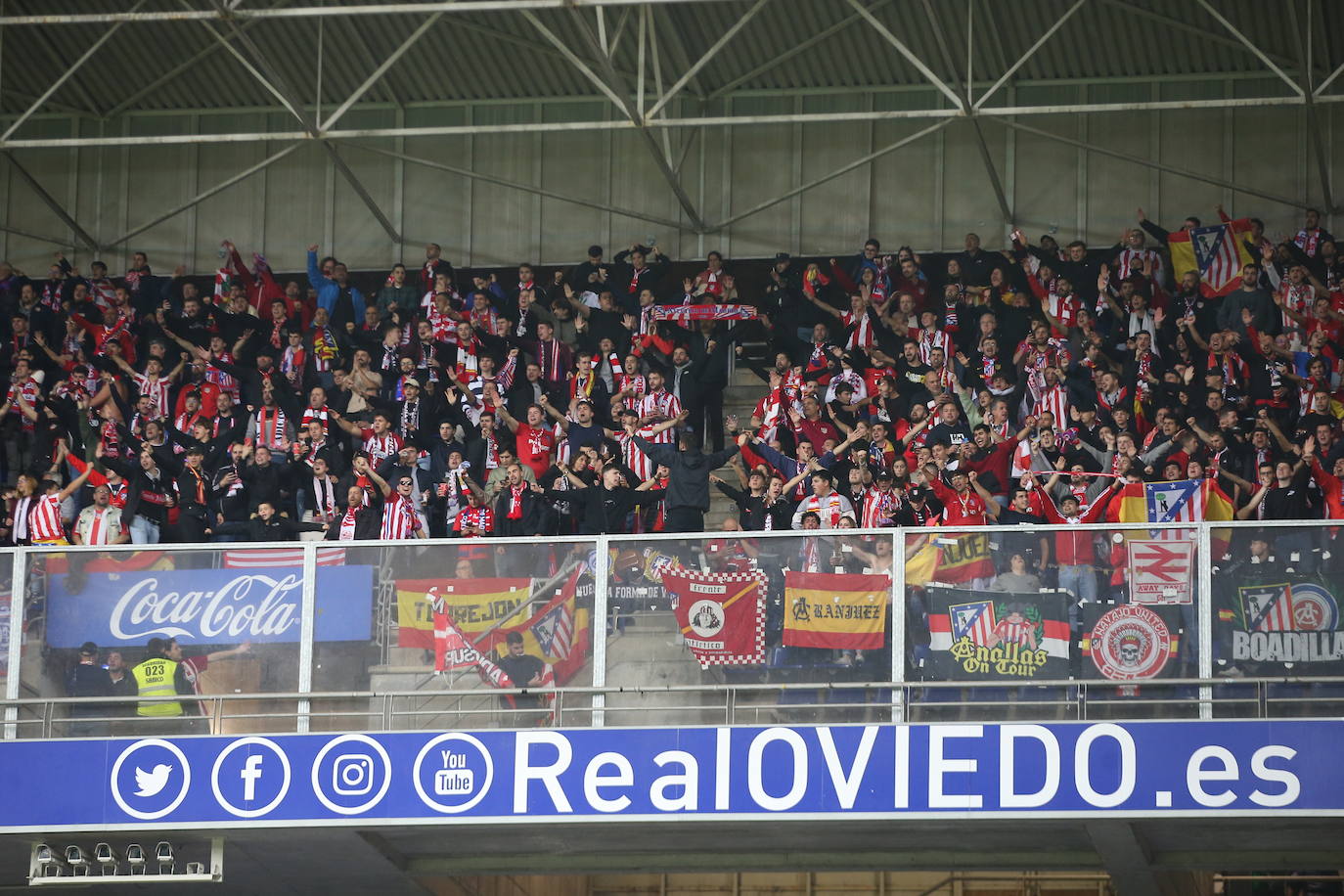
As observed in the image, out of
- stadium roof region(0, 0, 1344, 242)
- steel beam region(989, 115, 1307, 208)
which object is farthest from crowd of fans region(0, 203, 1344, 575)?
stadium roof region(0, 0, 1344, 242)

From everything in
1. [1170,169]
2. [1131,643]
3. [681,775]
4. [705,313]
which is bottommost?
[681,775]

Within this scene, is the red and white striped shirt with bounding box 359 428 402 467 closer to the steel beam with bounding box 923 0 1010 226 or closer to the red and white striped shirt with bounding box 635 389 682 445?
the red and white striped shirt with bounding box 635 389 682 445

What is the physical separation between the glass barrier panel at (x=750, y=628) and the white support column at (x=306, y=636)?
227cm

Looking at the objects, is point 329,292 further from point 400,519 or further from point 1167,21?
point 1167,21

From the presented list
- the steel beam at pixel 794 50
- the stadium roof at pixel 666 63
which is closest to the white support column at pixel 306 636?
the stadium roof at pixel 666 63

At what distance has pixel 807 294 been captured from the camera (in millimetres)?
22547

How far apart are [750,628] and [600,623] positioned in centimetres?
115

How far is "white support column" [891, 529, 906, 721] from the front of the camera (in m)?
15.3

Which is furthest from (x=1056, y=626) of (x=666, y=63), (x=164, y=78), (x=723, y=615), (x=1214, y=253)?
(x=164, y=78)

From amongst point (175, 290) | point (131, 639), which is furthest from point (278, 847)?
point (175, 290)

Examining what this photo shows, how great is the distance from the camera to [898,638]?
15.4 m

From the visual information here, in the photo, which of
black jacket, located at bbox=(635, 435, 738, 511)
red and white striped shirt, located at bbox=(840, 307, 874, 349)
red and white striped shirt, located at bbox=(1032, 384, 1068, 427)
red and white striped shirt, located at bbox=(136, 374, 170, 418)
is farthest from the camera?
red and white striped shirt, located at bbox=(136, 374, 170, 418)

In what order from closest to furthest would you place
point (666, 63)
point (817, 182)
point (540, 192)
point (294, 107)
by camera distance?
point (294, 107)
point (817, 182)
point (540, 192)
point (666, 63)

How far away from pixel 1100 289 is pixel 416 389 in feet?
22.8
